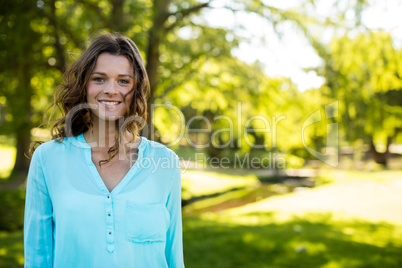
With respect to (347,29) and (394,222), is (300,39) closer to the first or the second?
(347,29)

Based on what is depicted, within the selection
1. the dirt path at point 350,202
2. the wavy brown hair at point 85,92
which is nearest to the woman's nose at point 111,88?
the wavy brown hair at point 85,92

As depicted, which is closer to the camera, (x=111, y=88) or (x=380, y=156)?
(x=111, y=88)

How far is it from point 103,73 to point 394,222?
9361 mm

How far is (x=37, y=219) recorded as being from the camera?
1.83m

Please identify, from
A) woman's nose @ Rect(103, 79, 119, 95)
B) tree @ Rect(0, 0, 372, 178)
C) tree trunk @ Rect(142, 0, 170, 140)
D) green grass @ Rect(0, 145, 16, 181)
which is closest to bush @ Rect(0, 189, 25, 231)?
tree @ Rect(0, 0, 372, 178)

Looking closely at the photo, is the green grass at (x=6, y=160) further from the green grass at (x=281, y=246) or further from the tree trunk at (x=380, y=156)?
the tree trunk at (x=380, y=156)

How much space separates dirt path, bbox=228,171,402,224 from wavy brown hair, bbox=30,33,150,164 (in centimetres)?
921

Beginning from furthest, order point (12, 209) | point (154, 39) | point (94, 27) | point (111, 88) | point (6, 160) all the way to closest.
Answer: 1. point (6, 160)
2. point (12, 209)
3. point (94, 27)
4. point (154, 39)
5. point (111, 88)

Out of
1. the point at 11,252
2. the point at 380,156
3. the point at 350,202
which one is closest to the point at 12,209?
the point at 11,252

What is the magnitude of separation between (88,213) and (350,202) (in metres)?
12.8

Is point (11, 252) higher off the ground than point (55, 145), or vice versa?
point (55, 145)

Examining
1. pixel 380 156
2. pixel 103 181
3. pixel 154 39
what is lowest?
pixel 380 156

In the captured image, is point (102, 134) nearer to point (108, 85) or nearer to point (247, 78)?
point (108, 85)

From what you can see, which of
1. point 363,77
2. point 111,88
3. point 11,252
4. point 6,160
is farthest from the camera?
point 6,160
